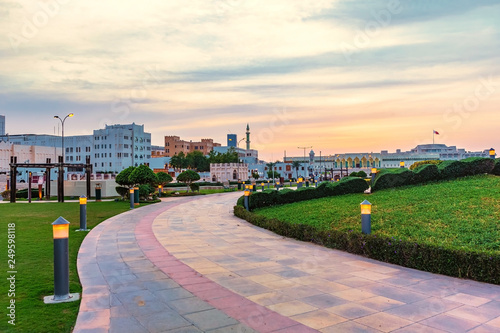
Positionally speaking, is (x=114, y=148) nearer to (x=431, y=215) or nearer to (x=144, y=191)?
(x=144, y=191)

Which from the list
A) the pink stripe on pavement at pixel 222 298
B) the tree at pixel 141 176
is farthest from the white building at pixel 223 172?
the pink stripe on pavement at pixel 222 298

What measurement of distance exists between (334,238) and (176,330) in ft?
19.4

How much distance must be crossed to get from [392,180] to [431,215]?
7430 millimetres

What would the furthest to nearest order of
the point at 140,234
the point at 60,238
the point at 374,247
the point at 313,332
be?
the point at 140,234 < the point at 374,247 < the point at 60,238 < the point at 313,332

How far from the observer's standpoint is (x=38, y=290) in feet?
19.7

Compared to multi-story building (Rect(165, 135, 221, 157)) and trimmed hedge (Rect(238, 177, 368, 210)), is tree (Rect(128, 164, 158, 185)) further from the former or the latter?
multi-story building (Rect(165, 135, 221, 157))

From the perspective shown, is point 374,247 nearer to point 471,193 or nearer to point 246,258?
point 246,258

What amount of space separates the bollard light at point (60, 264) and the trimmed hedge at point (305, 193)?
1264 centimetres

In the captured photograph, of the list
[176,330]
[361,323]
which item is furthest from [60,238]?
[361,323]

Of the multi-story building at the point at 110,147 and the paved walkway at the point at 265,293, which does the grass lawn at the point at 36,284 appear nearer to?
the paved walkway at the point at 265,293

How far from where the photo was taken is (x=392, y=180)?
1752cm

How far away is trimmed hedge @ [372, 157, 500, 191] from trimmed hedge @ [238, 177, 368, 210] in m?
1.13

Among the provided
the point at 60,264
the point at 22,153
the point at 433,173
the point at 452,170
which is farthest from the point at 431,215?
the point at 22,153

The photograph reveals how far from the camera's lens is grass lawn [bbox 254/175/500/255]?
8086mm
